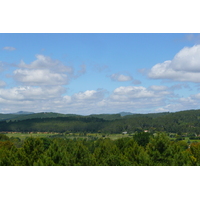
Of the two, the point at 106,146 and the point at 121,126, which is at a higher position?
the point at 121,126

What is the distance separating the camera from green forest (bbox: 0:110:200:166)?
1032 inches

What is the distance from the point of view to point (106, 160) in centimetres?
2911

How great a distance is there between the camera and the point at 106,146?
4294 cm

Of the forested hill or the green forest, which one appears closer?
the green forest

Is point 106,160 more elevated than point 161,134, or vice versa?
point 161,134

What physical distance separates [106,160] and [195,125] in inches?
4210

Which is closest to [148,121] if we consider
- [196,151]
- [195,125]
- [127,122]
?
[127,122]

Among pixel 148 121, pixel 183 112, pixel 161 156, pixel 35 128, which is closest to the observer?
pixel 161 156

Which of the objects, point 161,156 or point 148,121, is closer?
point 161,156

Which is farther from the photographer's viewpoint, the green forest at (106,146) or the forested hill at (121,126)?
the forested hill at (121,126)

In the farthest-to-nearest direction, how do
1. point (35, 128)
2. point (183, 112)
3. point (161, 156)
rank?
point (183, 112)
point (35, 128)
point (161, 156)

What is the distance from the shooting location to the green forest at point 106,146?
26219 mm

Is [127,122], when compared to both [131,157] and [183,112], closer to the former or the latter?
[183,112]

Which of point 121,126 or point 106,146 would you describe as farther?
point 121,126
